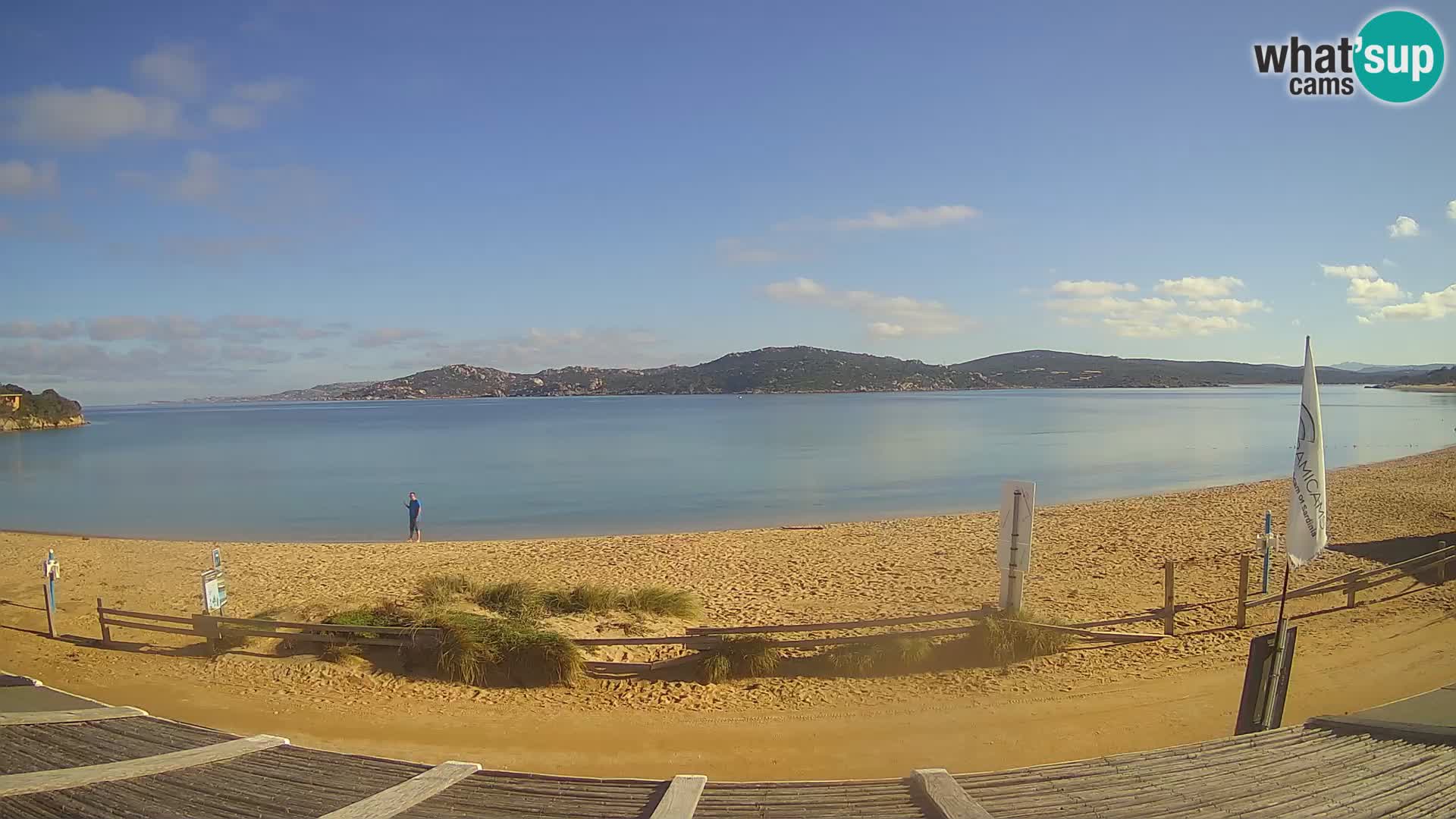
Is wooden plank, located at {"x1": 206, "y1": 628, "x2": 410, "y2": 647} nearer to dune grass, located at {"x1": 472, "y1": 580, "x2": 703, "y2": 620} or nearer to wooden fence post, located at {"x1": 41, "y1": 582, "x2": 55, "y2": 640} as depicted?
dune grass, located at {"x1": 472, "y1": 580, "x2": 703, "y2": 620}

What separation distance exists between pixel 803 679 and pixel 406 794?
5.24m

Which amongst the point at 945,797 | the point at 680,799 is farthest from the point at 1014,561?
the point at 680,799

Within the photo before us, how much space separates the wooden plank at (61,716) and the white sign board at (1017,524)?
7.79 metres

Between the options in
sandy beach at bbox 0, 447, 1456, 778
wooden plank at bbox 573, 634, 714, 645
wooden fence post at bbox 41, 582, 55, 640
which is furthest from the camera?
wooden fence post at bbox 41, 582, 55, 640

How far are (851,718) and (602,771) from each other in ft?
7.91

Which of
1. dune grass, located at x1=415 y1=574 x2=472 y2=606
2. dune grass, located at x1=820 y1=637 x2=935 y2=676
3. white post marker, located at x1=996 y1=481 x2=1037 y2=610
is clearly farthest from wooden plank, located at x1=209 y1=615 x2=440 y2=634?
white post marker, located at x1=996 y1=481 x2=1037 y2=610

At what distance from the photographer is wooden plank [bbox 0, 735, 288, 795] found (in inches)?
157

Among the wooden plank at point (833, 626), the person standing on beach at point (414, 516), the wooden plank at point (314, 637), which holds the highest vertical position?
the wooden plank at point (833, 626)

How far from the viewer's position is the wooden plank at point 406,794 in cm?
377

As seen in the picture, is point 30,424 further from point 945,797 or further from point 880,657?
point 945,797

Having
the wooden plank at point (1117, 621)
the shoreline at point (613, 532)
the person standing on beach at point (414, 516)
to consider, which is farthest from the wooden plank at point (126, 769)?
the person standing on beach at point (414, 516)

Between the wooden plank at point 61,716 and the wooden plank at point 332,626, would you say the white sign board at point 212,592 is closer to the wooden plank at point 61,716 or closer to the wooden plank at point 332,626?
the wooden plank at point 332,626

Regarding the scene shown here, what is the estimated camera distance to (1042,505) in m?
27.2

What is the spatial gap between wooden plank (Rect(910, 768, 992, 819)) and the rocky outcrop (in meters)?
127
